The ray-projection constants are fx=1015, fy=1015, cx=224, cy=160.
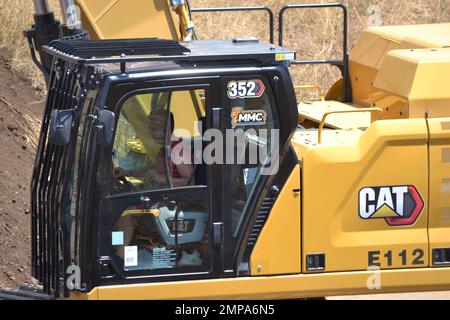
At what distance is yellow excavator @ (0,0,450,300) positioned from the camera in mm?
6320

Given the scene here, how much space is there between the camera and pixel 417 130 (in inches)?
259

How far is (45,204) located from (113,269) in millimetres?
724

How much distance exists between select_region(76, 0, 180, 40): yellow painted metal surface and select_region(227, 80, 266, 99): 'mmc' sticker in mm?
2774

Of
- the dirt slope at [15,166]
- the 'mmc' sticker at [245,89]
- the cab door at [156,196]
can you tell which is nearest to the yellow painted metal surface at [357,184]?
the 'mmc' sticker at [245,89]

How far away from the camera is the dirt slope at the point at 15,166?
9.84m

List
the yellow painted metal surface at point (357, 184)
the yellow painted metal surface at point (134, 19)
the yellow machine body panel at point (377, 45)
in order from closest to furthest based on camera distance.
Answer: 1. the yellow painted metal surface at point (357, 184)
2. the yellow machine body panel at point (377, 45)
3. the yellow painted metal surface at point (134, 19)

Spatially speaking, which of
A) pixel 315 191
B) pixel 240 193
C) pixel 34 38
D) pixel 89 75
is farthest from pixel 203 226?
pixel 34 38

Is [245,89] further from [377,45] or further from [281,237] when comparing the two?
[377,45]

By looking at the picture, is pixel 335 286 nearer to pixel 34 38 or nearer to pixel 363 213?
pixel 363 213

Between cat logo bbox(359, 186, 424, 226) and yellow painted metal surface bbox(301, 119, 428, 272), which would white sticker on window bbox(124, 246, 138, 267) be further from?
cat logo bbox(359, 186, 424, 226)

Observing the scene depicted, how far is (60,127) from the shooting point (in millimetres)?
6195

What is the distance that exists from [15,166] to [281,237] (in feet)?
18.6

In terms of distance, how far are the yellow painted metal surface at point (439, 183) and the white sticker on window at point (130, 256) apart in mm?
1949

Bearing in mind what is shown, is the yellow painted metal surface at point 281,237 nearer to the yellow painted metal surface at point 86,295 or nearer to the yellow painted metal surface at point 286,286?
the yellow painted metal surface at point 286,286
